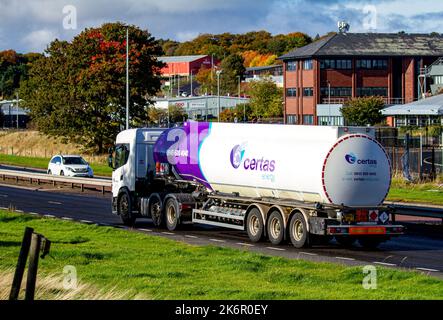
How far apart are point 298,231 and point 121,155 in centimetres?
1061

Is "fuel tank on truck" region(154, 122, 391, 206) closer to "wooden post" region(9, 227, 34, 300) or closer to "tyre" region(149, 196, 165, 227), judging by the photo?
"tyre" region(149, 196, 165, 227)

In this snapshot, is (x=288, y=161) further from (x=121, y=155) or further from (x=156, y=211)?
(x=121, y=155)

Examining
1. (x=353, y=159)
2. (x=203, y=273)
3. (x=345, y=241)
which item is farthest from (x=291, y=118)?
(x=203, y=273)

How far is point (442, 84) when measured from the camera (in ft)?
332

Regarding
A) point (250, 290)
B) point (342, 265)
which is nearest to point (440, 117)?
point (342, 265)

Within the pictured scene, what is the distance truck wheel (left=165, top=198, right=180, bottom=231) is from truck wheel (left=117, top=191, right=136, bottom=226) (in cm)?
249

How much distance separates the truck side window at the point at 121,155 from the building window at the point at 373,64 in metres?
70.8

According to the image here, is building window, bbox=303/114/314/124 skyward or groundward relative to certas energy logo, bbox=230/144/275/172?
skyward

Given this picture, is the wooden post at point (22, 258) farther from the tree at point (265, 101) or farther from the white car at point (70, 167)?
the tree at point (265, 101)

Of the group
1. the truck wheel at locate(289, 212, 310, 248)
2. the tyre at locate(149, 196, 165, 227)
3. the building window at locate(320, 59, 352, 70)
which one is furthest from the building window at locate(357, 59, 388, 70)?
the truck wheel at locate(289, 212, 310, 248)

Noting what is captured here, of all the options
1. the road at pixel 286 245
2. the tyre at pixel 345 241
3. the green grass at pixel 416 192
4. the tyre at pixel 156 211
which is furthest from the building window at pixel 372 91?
the tyre at pixel 345 241

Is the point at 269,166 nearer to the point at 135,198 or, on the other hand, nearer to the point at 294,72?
the point at 135,198

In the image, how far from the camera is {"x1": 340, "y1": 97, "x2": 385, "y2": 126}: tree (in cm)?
9094

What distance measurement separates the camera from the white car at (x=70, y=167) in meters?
65.2
